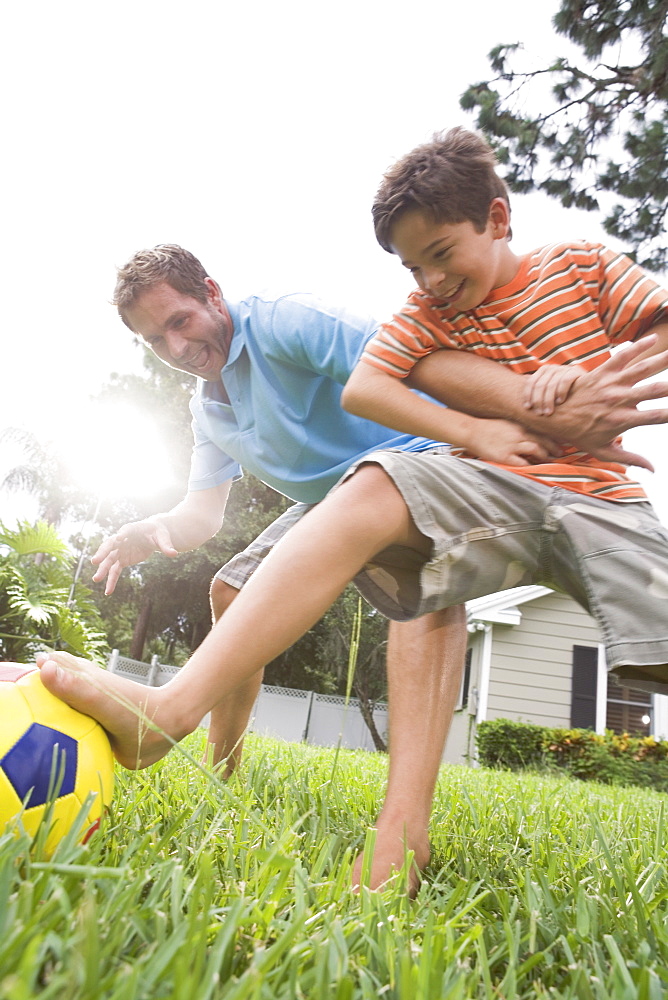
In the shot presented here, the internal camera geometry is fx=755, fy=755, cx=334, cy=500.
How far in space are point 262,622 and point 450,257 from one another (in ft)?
3.14

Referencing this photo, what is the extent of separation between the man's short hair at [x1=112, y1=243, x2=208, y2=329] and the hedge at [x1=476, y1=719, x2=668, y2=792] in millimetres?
7683

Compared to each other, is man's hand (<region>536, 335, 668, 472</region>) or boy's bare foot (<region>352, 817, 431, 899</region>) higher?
man's hand (<region>536, 335, 668, 472</region>)

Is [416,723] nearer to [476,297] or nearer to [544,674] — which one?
[476,297]

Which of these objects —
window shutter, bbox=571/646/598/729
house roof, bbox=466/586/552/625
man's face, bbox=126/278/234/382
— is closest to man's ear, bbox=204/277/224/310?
man's face, bbox=126/278/234/382

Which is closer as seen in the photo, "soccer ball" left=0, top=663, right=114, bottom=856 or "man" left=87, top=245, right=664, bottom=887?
"soccer ball" left=0, top=663, right=114, bottom=856

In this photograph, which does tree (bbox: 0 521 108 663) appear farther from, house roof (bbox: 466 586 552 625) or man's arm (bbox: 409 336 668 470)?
house roof (bbox: 466 586 552 625)

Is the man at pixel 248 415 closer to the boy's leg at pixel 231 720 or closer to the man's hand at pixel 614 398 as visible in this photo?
the boy's leg at pixel 231 720

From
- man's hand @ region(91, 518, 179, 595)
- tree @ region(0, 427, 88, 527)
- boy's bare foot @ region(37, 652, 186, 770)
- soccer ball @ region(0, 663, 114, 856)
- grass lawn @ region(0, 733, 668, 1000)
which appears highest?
tree @ region(0, 427, 88, 527)

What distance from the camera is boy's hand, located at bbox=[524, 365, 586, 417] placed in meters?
1.59

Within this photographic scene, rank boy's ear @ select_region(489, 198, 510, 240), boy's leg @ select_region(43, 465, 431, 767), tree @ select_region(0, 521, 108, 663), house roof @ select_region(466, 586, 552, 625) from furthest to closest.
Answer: house roof @ select_region(466, 586, 552, 625) < tree @ select_region(0, 521, 108, 663) < boy's ear @ select_region(489, 198, 510, 240) < boy's leg @ select_region(43, 465, 431, 767)

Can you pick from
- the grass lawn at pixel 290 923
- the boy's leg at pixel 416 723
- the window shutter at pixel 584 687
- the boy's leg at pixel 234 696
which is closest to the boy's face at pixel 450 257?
the boy's leg at pixel 416 723

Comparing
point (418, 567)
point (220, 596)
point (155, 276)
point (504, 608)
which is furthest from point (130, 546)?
point (504, 608)

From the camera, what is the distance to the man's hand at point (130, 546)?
2238 millimetres

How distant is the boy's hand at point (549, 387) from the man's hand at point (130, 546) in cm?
117
